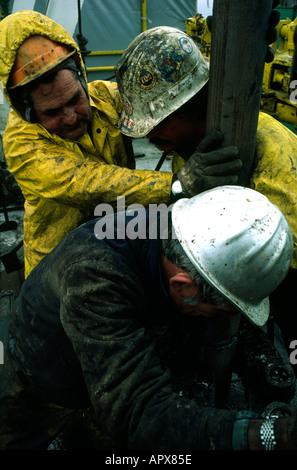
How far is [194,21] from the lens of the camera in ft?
21.9

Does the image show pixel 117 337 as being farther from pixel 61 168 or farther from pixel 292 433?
pixel 61 168

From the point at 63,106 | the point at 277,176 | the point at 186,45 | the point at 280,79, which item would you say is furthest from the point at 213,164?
the point at 280,79

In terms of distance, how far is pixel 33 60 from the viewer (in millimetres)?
1858

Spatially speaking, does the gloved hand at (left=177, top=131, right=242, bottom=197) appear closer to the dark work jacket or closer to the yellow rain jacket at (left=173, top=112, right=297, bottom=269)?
the yellow rain jacket at (left=173, top=112, right=297, bottom=269)

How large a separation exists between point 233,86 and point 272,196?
466 millimetres

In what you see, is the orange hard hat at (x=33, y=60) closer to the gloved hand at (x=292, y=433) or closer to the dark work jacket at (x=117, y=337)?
the dark work jacket at (x=117, y=337)

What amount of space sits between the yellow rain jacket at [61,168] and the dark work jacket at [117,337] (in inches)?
12.3

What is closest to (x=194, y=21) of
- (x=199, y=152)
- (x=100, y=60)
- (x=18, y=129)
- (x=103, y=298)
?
(x=100, y=60)

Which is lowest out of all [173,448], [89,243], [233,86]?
[173,448]

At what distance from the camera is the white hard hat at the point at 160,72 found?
1517mm

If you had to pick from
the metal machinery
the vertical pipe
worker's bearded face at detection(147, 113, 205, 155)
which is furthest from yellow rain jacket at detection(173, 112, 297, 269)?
the metal machinery

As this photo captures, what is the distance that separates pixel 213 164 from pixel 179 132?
528mm
